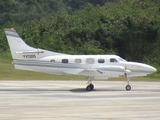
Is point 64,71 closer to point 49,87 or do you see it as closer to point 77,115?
point 49,87

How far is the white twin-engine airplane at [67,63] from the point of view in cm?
3278

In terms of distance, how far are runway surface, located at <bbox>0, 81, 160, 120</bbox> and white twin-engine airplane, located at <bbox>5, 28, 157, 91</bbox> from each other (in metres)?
1.16

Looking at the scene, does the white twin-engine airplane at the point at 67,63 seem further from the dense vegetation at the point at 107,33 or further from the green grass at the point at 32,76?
the dense vegetation at the point at 107,33

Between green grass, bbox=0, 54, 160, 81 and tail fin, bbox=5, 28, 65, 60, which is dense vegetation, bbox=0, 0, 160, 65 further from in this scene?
tail fin, bbox=5, 28, 65, 60

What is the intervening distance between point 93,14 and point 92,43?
1073 centimetres

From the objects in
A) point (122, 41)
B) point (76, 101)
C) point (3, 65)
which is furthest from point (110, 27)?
point (76, 101)

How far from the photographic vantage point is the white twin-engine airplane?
108 feet

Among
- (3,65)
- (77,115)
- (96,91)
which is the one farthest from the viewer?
(3,65)

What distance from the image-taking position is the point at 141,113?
2186 centimetres

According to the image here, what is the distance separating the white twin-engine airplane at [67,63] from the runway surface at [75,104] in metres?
1.16

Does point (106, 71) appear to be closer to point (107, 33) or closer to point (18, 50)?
point (18, 50)

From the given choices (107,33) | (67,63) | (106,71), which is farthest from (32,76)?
(107,33)

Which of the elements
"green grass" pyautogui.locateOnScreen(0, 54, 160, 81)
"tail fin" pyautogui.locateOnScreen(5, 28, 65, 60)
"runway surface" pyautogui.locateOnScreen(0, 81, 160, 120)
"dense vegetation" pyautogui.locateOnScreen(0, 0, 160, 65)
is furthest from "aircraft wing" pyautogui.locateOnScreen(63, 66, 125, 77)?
"dense vegetation" pyautogui.locateOnScreen(0, 0, 160, 65)

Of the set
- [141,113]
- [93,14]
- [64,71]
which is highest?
[93,14]
